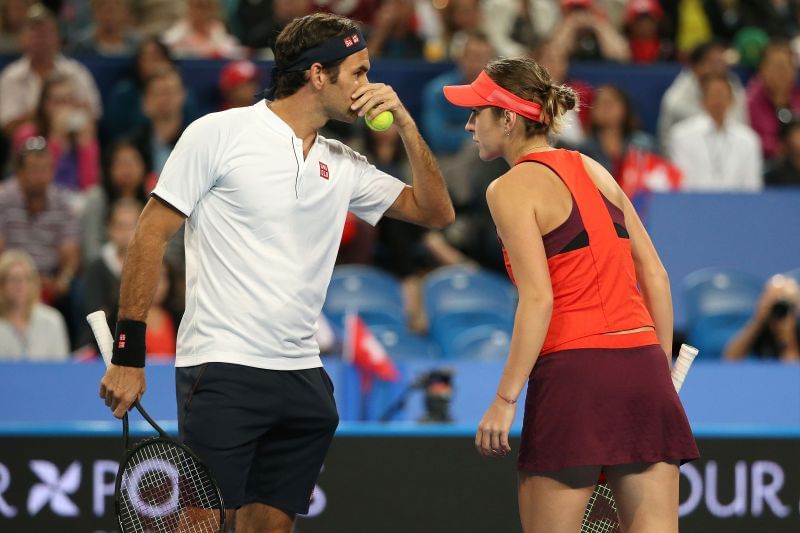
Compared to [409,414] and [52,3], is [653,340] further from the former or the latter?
[52,3]

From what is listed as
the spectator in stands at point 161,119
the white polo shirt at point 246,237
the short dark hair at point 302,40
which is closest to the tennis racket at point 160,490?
the white polo shirt at point 246,237

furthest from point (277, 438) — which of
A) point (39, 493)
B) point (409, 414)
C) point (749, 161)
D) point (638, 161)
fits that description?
point (749, 161)

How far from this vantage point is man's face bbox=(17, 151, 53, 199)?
27.3ft

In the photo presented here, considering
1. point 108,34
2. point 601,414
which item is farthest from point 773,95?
point 601,414

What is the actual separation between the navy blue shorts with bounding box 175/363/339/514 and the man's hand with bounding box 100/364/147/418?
0.57 ft

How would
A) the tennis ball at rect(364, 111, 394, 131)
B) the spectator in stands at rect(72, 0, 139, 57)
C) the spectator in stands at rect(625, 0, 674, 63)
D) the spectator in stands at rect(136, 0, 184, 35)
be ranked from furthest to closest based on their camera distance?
the spectator in stands at rect(625, 0, 674, 63) → the spectator in stands at rect(136, 0, 184, 35) → the spectator in stands at rect(72, 0, 139, 57) → the tennis ball at rect(364, 111, 394, 131)

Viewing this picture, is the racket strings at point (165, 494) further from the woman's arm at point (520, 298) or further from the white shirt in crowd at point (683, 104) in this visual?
the white shirt in crowd at point (683, 104)

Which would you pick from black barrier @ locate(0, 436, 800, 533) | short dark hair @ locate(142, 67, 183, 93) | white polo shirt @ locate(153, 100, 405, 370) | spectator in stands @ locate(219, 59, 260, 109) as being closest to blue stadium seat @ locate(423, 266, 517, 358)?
spectator in stands @ locate(219, 59, 260, 109)

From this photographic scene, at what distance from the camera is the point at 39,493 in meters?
5.10

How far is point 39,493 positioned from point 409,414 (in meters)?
2.06

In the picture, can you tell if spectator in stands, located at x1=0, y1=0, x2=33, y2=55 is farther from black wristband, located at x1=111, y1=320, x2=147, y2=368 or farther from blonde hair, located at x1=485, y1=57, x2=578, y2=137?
blonde hair, located at x1=485, y1=57, x2=578, y2=137

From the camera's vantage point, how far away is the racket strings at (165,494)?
380 cm

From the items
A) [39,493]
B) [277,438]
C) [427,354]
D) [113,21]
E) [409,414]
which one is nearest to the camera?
[277,438]

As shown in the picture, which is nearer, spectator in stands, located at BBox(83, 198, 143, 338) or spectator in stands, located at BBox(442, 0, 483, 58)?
spectator in stands, located at BBox(83, 198, 143, 338)
